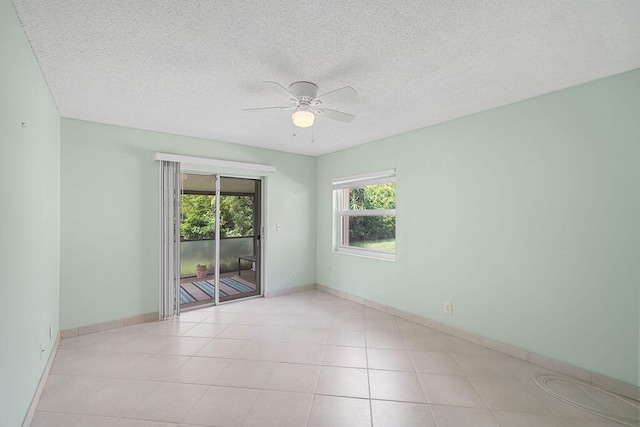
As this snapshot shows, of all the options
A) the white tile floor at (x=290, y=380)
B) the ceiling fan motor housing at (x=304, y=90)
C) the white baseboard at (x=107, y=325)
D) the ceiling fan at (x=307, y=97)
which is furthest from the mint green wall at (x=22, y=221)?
the ceiling fan motor housing at (x=304, y=90)

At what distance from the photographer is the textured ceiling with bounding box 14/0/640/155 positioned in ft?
4.96

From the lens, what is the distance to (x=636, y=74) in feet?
6.86

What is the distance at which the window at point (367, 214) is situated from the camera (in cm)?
407

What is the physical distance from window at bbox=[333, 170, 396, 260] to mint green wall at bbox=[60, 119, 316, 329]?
2126mm

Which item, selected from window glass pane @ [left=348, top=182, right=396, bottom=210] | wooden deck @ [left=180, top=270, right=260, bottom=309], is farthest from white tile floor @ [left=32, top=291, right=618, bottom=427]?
window glass pane @ [left=348, top=182, right=396, bottom=210]

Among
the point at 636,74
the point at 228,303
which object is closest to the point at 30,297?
the point at 228,303

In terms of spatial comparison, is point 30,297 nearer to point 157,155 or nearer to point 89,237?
point 89,237

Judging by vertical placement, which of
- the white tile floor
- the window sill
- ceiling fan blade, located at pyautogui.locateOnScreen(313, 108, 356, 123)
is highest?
ceiling fan blade, located at pyautogui.locateOnScreen(313, 108, 356, 123)

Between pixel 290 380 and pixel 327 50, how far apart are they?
2.54m

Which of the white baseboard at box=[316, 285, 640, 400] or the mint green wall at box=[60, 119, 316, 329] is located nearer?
the white baseboard at box=[316, 285, 640, 400]

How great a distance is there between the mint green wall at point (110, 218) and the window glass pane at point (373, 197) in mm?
2207

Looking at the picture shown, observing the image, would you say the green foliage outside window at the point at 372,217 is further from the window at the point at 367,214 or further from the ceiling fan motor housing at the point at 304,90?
the ceiling fan motor housing at the point at 304,90

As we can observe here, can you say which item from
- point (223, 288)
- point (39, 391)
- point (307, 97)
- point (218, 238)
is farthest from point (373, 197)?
point (39, 391)

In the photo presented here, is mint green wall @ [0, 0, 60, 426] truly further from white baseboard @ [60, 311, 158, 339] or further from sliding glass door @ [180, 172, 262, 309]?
sliding glass door @ [180, 172, 262, 309]
